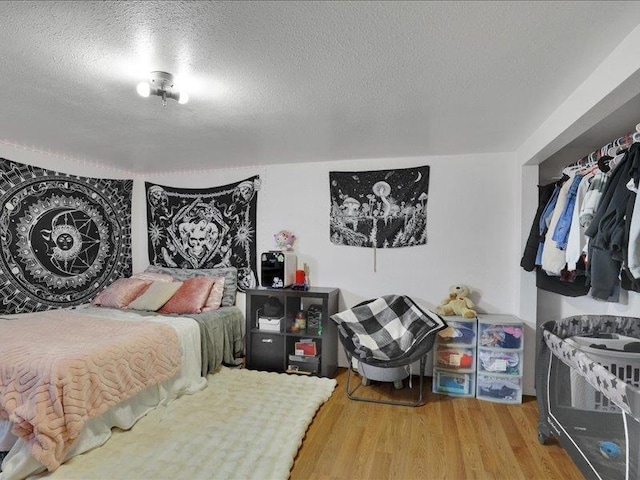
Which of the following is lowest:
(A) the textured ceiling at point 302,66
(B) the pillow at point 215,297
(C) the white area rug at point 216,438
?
(C) the white area rug at point 216,438

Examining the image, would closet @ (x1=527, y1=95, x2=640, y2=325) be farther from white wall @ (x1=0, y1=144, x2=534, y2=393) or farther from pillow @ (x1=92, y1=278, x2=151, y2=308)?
pillow @ (x1=92, y1=278, x2=151, y2=308)

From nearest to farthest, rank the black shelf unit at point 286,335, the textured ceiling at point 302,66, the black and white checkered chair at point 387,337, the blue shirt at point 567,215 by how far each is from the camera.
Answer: the textured ceiling at point 302,66, the blue shirt at point 567,215, the black and white checkered chair at point 387,337, the black shelf unit at point 286,335

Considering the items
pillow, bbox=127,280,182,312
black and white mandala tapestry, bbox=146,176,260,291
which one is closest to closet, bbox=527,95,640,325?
black and white mandala tapestry, bbox=146,176,260,291

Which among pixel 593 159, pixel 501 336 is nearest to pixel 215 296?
pixel 501 336

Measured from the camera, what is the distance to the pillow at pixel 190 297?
11.4ft

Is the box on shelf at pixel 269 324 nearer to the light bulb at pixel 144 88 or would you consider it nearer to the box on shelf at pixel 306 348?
the box on shelf at pixel 306 348

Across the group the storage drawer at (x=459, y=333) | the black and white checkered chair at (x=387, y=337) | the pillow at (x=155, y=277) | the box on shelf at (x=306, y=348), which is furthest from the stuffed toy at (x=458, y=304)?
the pillow at (x=155, y=277)

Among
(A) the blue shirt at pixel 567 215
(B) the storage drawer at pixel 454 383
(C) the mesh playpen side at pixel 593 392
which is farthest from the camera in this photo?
Answer: (B) the storage drawer at pixel 454 383

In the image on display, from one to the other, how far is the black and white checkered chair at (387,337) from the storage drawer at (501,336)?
0.43 m

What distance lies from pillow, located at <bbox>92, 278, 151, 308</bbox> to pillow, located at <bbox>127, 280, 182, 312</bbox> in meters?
0.10

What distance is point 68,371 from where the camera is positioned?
1.99m

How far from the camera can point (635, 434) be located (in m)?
1.40

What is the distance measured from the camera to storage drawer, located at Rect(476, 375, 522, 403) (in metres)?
2.88

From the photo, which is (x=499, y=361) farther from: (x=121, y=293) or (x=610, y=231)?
(x=121, y=293)
